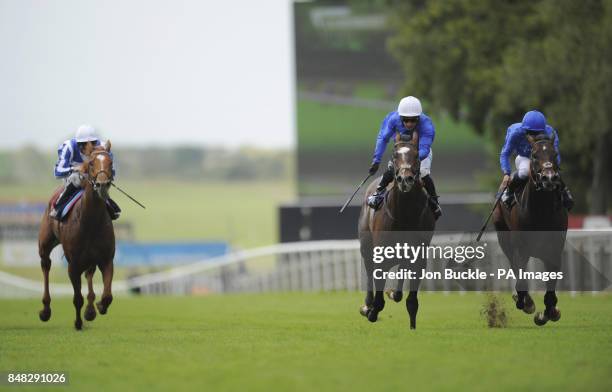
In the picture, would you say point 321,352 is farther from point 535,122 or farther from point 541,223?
point 535,122

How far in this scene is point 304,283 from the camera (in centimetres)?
3678

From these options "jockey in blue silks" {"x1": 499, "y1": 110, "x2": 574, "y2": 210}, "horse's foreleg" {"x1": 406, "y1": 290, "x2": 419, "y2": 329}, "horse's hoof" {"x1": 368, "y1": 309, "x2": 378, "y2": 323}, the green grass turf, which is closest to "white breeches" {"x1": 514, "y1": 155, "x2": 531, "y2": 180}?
"jockey in blue silks" {"x1": 499, "y1": 110, "x2": 574, "y2": 210}

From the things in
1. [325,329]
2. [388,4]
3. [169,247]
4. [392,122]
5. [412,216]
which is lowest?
[169,247]

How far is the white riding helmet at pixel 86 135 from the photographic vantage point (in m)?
16.2

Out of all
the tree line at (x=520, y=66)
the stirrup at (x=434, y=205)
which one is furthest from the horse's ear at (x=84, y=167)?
the tree line at (x=520, y=66)

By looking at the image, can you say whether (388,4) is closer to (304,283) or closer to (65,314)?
(304,283)

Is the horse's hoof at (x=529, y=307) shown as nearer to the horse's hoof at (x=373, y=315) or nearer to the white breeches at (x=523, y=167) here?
the white breeches at (x=523, y=167)

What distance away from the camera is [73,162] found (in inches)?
653

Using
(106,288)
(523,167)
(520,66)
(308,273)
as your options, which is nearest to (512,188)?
(523,167)

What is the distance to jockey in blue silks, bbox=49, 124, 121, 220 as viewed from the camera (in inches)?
637

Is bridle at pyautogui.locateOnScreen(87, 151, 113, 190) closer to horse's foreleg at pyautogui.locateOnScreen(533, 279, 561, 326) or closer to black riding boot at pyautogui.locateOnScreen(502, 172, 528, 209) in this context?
black riding boot at pyautogui.locateOnScreen(502, 172, 528, 209)

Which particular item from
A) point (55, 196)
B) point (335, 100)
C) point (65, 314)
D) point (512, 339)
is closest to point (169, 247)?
point (335, 100)

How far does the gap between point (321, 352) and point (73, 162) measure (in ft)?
17.7

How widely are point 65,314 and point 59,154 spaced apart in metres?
5.37
